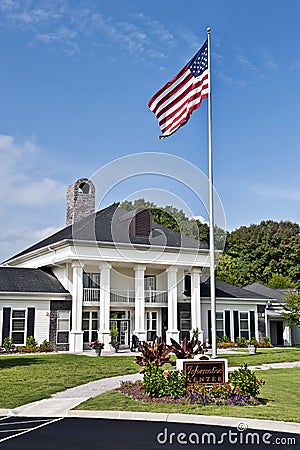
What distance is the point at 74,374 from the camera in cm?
1958

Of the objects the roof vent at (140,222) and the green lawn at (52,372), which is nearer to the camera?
the green lawn at (52,372)

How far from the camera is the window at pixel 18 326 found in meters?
31.0

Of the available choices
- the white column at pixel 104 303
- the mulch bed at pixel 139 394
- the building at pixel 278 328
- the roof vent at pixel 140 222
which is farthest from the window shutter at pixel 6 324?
the building at pixel 278 328

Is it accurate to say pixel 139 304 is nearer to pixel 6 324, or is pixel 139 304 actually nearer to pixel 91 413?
pixel 6 324

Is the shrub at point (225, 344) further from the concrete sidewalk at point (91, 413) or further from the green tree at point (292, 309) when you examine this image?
the concrete sidewalk at point (91, 413)

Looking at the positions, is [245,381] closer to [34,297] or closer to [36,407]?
[36,407]

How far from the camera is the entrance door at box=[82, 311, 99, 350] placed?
33.5 m

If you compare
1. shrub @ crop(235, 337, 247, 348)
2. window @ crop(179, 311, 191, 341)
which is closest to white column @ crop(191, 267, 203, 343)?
window @ crop(179, 311, 191, 341)

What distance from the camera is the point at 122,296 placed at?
114 feet

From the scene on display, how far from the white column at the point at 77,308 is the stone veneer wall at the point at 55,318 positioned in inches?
34.4

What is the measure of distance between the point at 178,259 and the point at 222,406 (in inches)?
879

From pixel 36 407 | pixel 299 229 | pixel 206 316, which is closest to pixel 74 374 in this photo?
pixel 36 407

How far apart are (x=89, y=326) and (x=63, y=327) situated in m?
1.93

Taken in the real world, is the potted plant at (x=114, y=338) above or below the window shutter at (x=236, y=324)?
below
